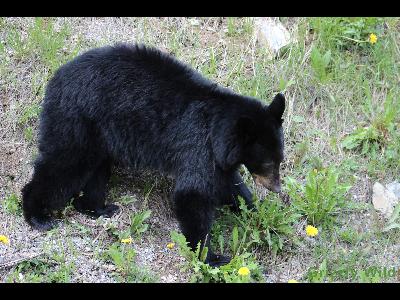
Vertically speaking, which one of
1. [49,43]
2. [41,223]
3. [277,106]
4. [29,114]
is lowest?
[41,223]

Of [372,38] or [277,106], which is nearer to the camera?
[277,106]

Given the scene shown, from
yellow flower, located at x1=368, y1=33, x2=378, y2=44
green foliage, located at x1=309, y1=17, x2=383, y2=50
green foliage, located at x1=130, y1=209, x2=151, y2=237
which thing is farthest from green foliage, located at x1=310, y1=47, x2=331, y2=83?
green foliage, located at x1=130, y1=209, x2=151, y2=237

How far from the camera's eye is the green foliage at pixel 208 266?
5633 mm

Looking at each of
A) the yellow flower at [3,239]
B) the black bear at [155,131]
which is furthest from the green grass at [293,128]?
the black bear at [155,131]

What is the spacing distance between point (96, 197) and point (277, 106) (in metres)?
1.92

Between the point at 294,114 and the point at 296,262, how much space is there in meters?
1.85

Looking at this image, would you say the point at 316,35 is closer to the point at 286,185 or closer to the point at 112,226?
the point at 286,185

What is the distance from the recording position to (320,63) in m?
7.63

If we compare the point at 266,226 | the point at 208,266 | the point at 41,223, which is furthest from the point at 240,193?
the point at 41,223

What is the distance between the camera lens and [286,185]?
670 cm

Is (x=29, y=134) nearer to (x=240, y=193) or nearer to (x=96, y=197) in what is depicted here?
(x=96, y=197)

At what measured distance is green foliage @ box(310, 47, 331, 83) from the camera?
7.58 metres
